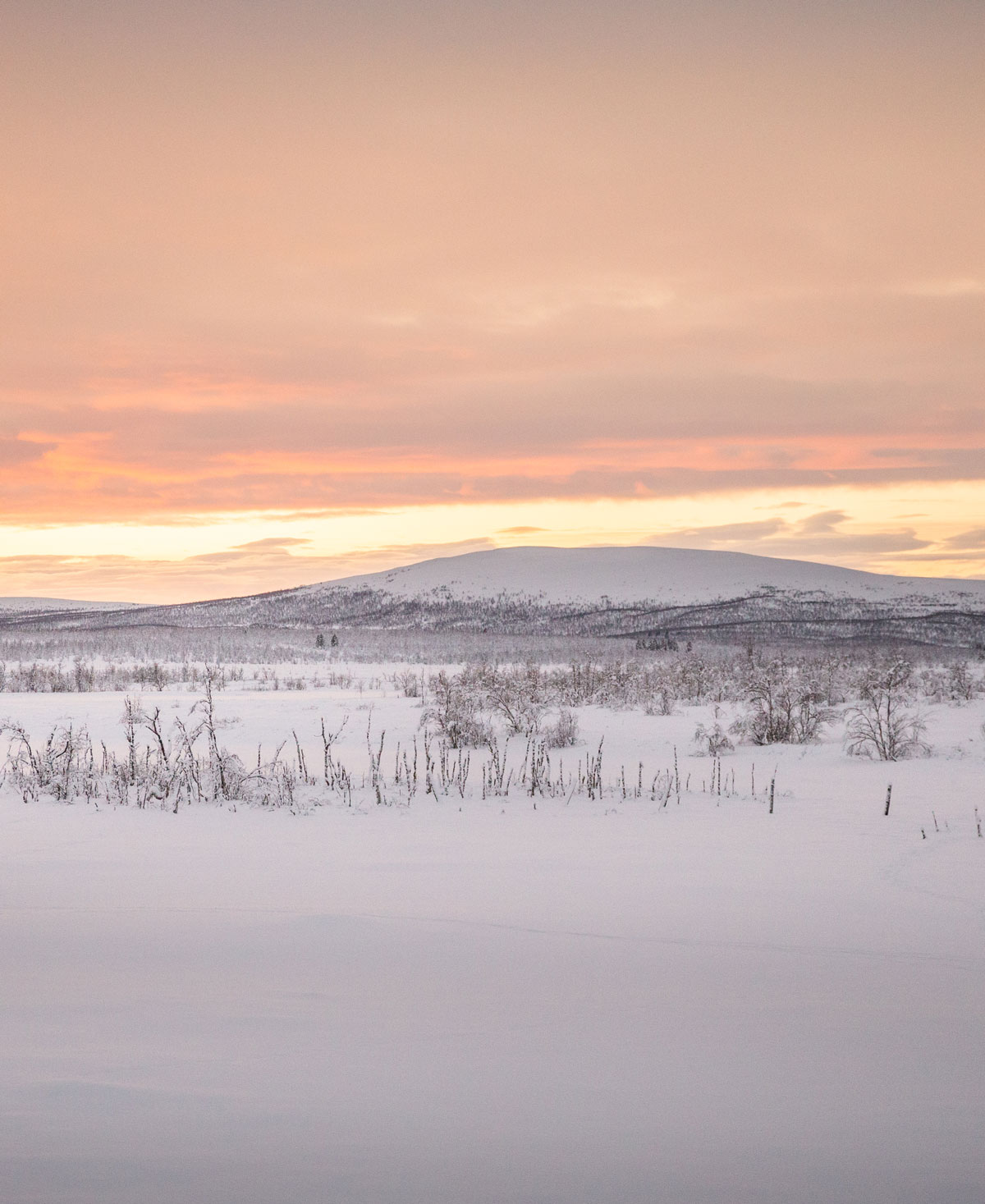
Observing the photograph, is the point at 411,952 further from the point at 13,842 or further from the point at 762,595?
the point at 762,595

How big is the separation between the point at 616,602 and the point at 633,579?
9458 millimetres

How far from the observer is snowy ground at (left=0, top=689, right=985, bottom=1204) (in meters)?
2.79

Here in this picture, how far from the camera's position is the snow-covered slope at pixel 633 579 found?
262ft

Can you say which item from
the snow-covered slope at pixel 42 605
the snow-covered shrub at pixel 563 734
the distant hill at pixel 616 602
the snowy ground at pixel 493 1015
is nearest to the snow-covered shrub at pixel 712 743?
the snow-covered shrub at pixel 563 734

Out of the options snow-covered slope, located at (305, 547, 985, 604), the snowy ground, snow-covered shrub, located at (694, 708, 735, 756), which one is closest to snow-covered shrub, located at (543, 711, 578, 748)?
snow-covered shrub, located at (694, 708, 735, 756)

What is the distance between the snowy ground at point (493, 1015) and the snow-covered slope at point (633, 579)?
233ft

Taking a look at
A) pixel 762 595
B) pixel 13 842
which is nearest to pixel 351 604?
pixel 762 595

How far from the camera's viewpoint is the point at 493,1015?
3855 millimetres

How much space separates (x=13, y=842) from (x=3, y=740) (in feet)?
22.3

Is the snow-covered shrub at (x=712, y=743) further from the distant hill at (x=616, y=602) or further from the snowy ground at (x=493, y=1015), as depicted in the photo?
the distant hill at (x=616, y=602)

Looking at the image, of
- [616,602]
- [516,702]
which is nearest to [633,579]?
[616,602]

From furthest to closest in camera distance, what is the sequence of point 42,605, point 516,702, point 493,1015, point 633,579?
point 42,605, point 633,579, point 516,702, point 493,1015

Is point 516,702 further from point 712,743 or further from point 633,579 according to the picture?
point 633,579

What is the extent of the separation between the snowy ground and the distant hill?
142 ft
